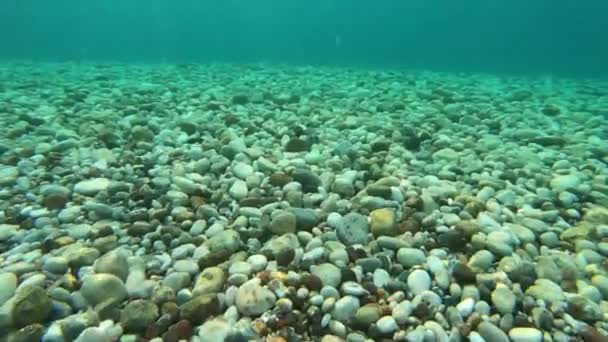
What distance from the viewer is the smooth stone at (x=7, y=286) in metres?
2.63

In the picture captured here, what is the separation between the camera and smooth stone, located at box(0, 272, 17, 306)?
263cm

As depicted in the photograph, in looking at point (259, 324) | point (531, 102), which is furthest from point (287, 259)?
point (531, 102)

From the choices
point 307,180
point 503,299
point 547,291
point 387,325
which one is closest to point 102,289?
point 387,325

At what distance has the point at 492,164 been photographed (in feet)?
15.9

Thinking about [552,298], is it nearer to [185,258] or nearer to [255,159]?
[185,258]

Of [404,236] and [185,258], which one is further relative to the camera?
[404,236]

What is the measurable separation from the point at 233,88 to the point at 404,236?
670 cm

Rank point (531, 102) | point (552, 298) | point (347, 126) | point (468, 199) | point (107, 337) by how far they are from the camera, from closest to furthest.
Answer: point (107, 337) < point (552, 298) < point (468, 199) < point (347, 126) < point (531, 102)

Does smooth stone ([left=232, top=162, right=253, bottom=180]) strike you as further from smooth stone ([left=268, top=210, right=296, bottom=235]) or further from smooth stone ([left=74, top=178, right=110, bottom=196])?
smooth stone ([left=74, top=178, right=110, bottom=196])

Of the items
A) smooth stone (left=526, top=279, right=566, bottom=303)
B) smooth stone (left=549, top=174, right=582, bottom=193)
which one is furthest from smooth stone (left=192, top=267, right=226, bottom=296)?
smooth stone (left=549, top=174, right=582, bottom=193)

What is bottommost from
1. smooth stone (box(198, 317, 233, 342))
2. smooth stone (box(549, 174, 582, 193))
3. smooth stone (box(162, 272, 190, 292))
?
smooth stone (box(198, 317, 233, 342))

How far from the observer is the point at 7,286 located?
268cm

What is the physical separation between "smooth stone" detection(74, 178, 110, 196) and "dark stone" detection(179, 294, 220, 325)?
6.04ft

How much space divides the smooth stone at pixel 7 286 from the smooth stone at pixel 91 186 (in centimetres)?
128
